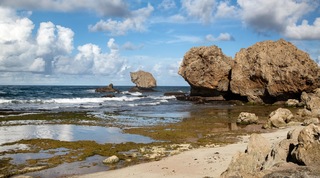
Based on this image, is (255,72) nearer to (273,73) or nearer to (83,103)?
(273,73)

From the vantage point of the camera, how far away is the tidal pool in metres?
26.9

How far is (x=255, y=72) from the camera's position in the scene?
6166cm

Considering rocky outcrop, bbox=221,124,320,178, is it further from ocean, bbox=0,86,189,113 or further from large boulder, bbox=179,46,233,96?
large boulder, bbox=179,46,233,96

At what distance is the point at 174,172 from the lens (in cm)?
1559

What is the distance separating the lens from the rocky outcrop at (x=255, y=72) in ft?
190

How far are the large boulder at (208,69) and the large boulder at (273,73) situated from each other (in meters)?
4.40

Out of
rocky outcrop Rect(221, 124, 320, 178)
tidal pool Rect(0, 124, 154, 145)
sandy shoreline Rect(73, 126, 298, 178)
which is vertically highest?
rocky outcrop Rect(221, 124, 320, 178)

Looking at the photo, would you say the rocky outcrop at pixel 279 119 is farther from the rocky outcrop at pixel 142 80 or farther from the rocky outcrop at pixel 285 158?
the rocky outcrop at pixel 142 80

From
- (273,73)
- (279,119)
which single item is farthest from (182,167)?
(273,73)

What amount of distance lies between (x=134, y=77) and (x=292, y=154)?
13999 cm

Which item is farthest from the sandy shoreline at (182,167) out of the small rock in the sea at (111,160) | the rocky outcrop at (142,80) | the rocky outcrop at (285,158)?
the rocky outcrop at (142,80)

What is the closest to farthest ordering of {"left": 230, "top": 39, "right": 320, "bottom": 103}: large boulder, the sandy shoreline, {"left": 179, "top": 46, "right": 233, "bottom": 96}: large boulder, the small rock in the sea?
the sandy shoreline < the small rock in the sea < {"left": 230, "top": 39, "right": 320, "bottom": 103}: large boulder < {"left": 179, "top": 46, "right": 233, "bottom": 96}: large boulder

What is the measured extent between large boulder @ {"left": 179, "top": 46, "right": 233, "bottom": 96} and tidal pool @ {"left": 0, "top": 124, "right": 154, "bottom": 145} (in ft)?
139

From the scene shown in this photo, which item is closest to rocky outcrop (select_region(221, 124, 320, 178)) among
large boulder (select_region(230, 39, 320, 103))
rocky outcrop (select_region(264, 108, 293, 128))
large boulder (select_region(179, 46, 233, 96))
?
rocky outcrop (select_region(264, 108, 293, 128))
